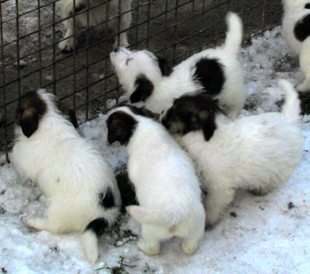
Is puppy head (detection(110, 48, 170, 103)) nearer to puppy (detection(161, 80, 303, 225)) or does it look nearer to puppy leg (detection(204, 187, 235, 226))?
puppy (detection(161, 80, 303, 225))

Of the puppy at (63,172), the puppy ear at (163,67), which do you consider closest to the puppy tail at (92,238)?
the puppy at (63,172)

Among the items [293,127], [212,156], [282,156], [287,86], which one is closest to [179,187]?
[212,156]

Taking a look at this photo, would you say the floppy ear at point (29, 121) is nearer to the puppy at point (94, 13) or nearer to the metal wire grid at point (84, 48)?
the metal wire grid at point (84, 48)

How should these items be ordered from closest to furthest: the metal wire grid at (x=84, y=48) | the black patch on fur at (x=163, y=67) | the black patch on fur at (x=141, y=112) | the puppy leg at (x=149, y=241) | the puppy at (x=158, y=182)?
the puppy at (x=158, y=182), the puppy leg at (x=149, y=241), the black patch on fur at (x=141, y=112), the black patch on fur at (x=163, y=67), the metal wire grid at (x=84, y=48)

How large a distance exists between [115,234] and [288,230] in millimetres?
1482

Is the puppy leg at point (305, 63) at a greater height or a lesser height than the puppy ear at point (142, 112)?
lesser

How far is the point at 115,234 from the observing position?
13.9 ft

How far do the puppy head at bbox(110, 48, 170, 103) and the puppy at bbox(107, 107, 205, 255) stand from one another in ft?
1.80

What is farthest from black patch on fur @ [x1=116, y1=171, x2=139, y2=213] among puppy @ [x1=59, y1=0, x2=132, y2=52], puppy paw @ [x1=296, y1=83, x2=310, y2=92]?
puppy paw @ [x1=296, y1=83, x2=310, y2=92]

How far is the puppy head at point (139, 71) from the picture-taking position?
4.94m

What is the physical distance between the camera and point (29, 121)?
4238 mm

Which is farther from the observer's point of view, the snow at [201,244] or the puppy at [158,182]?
the snow at [201,244]

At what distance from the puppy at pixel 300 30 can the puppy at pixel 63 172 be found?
3.01m

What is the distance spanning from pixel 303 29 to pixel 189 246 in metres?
3.34
